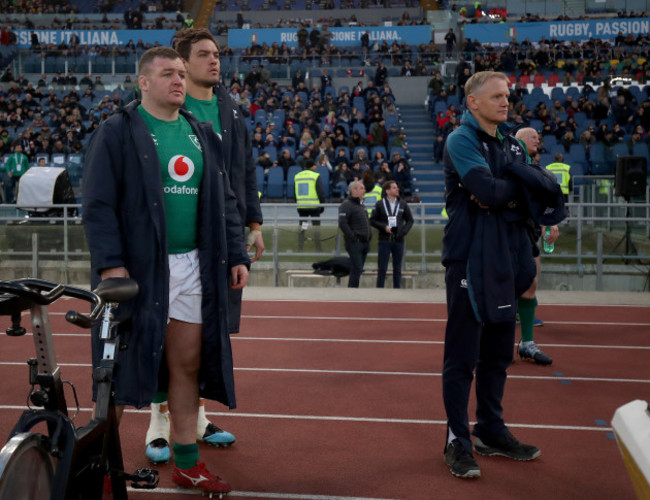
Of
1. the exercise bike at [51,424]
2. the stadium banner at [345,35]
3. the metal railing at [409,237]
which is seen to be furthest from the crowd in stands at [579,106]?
the exercise bike at [51,424]

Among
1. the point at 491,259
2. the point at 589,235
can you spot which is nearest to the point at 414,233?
the point at 589,235

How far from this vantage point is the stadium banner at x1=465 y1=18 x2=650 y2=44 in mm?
33969

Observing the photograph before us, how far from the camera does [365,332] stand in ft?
29.6

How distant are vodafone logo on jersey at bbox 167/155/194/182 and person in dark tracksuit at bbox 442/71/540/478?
4.58 feet

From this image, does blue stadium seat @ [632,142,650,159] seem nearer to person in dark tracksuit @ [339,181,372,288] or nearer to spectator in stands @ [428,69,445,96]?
spectator in stands @ [428,69,445,96]

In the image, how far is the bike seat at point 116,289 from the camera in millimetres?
3316

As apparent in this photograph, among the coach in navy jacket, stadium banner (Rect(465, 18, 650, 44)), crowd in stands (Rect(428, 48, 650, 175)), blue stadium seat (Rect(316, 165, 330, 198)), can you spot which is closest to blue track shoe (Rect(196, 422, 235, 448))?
the coach in navy jacket

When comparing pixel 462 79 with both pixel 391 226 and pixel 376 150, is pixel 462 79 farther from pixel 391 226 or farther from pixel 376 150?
pixel 391 226

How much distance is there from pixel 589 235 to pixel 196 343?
9894 millimetres

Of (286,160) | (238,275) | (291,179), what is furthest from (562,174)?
(238,275)

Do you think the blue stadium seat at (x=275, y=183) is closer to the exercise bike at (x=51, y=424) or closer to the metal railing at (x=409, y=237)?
the metal railing at (x=409, y=237)

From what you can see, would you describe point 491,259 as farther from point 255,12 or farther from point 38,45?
point 255,12

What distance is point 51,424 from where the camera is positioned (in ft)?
9.88

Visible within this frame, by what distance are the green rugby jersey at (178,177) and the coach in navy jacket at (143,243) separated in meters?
Result: 0.04
